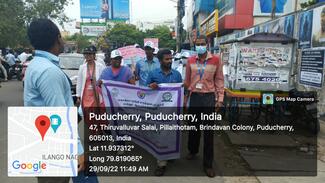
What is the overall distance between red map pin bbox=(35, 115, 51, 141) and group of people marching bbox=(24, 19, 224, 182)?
0.17 m

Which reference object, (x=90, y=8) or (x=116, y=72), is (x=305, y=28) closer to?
(x=116, y=72)

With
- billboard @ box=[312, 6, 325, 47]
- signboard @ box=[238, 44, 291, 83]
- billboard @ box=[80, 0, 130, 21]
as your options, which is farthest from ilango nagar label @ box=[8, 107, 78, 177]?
billboard @ box=[80, 0, 130, 21]

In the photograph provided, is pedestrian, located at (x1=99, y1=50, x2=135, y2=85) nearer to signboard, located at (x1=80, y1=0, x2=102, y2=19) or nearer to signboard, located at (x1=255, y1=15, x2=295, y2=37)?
signboard, located at (x1=255, y1=15, x2=295, y2=37)

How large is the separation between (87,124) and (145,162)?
1426 mm

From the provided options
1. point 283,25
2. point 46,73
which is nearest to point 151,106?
point 46,73

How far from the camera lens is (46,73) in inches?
95.7

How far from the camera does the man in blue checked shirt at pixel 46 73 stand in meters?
2.44

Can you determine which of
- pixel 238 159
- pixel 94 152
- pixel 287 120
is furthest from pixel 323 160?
pixel 94 152

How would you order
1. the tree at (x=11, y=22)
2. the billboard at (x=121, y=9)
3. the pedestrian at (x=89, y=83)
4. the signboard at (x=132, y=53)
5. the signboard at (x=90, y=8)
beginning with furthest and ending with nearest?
1. the billboard at (x=121, y=9)
2. the signboard at (x=90, y=8)
3. the tree at (x=11, y=22)
4. the signboard at (x=132, y=53)
5. the pedestrian at (x=89, y=83)

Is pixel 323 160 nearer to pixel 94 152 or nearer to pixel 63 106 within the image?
pixel 94 152

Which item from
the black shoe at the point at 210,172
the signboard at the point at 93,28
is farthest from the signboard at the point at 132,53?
the signboard at the point at 93,28

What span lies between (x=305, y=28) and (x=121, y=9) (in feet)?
116

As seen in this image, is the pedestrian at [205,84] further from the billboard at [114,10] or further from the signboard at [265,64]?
the billboard at [114,10]

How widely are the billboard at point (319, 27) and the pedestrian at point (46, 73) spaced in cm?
849
